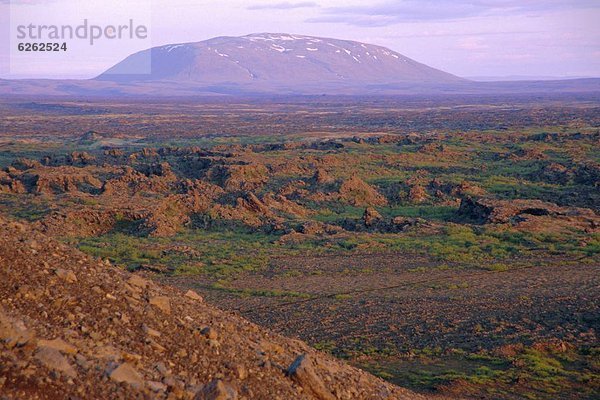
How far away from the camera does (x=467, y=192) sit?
3575cm

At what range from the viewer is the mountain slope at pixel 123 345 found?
681 centimetres

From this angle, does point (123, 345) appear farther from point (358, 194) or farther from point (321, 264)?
point (358, 194)

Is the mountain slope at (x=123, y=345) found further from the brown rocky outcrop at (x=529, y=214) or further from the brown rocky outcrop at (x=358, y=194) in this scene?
the brown rocky outcrop at (x=358, y=194)

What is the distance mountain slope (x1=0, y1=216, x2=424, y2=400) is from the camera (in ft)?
22.4

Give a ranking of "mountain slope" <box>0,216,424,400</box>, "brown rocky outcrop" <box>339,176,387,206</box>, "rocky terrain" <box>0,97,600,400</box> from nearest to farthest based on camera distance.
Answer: "mountain slope" <box>0,216,424,400</box> → "rocky terrain" <box>0,97,600,400</box> → "brown rocky outcrop" <box>339,176,387,206</box>

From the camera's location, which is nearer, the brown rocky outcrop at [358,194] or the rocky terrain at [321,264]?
the rocky terrain at [321,264]

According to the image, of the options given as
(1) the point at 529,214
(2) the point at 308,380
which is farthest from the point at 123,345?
(1) the point at 529,214

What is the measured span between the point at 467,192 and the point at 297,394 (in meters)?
28.7

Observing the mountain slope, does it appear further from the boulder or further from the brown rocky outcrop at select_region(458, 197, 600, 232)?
the brown rocky outcrop at select_region(458, 197, 600, 232)

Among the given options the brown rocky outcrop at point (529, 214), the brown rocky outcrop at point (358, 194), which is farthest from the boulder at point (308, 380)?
the brown rocky outcrop at point (358, 194)

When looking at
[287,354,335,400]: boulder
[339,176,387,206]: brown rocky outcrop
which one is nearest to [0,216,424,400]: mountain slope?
[287,354,335,400]: boulder

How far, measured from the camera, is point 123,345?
7.69 m

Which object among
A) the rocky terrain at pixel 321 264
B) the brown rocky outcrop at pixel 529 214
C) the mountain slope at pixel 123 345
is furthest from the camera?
the brown rocky outcrop at pixel 529 214

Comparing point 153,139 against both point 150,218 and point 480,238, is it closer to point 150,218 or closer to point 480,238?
point 150,218
